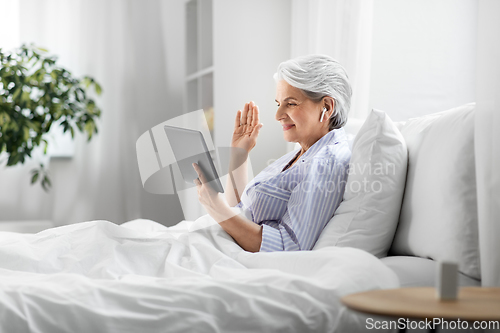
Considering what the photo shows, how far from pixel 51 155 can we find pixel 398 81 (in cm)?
226

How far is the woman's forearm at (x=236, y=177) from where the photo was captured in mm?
1674

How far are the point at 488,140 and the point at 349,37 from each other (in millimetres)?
1327

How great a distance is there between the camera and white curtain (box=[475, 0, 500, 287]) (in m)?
0.88

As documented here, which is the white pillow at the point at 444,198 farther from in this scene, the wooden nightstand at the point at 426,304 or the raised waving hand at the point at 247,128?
the raised waving hand at the point at 247,128

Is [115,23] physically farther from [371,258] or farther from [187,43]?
[371,258]

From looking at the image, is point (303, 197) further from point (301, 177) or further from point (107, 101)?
point (107, 101)

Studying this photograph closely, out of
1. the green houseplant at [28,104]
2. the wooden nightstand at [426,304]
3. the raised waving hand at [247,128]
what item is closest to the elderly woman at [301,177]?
the raised waving hand at [247,128]

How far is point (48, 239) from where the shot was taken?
4.05 ft

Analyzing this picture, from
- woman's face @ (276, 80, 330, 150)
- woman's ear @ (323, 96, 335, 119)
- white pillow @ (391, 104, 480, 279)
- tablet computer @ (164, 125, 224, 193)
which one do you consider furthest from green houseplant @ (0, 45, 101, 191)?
white pillow @ (391, 104, 480, 279)

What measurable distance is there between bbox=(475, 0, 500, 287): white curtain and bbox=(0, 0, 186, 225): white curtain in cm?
261

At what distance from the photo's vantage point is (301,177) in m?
1.30

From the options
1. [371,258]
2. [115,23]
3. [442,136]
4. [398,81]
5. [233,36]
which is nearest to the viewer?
[371,258]

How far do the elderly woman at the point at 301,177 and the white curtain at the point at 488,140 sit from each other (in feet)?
1.26

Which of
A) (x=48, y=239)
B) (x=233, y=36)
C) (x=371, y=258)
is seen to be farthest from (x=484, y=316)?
(x=233, y=36)
